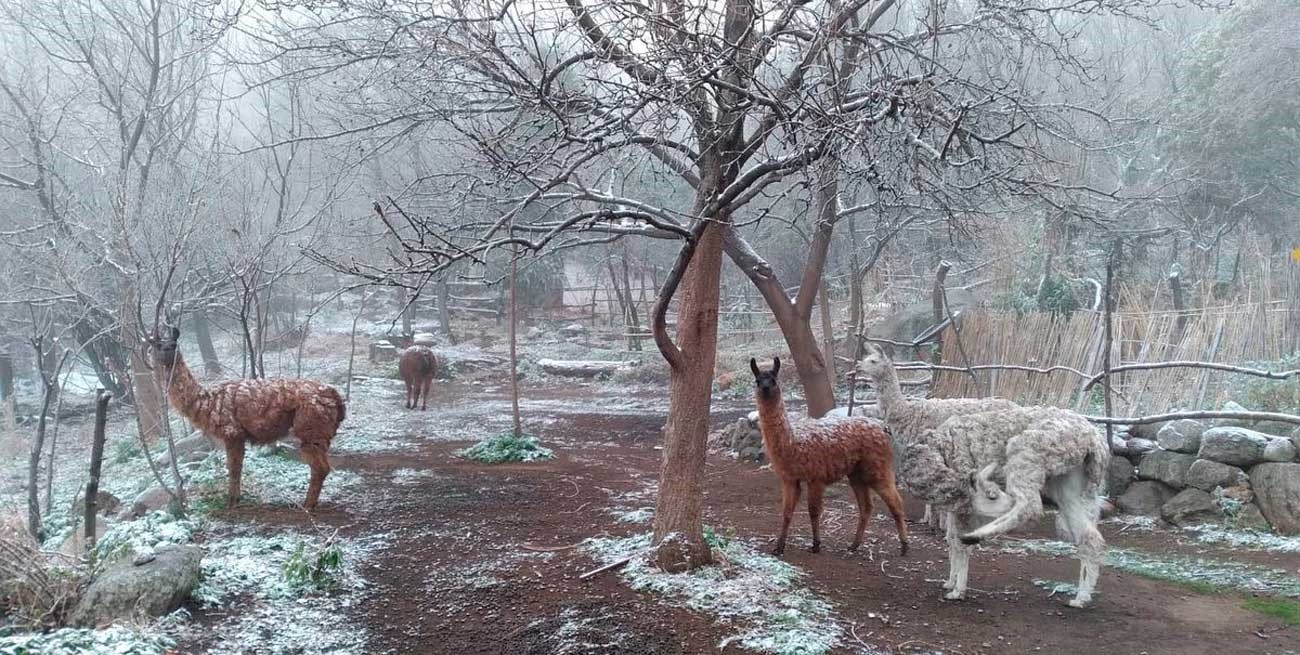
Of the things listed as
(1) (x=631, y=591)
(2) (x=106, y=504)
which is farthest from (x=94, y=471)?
(1) (x=631, y=591)

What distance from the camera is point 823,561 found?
6.19 m

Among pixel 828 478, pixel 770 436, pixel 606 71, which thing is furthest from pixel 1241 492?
pixel 606 71

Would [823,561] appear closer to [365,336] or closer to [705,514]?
[705,514]

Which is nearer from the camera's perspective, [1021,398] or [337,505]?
[337,505]

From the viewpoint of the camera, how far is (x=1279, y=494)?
6.63 meters

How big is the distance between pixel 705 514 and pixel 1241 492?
458 cm

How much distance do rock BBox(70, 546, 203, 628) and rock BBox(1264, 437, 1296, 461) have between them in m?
8.23

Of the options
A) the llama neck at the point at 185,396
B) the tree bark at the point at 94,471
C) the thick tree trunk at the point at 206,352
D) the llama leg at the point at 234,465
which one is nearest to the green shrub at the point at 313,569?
the tree bark at the point at 94,471

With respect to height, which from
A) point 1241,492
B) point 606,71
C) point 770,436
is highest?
point 606,71

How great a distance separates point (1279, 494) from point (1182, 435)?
86cm

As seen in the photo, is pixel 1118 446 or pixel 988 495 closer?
pixel 988 495

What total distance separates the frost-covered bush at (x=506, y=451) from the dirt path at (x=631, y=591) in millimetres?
582

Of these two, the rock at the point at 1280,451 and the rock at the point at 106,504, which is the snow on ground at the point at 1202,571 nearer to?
the rock at the point at 1280,451

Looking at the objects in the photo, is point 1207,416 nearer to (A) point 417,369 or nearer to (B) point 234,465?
(B) point 234,465
